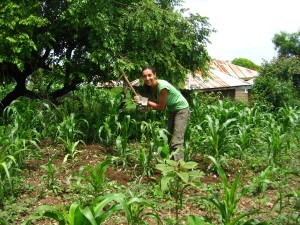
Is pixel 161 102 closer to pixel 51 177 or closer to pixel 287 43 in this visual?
pixel 51 177

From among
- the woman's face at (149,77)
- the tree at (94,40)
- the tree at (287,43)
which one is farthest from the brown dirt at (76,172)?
the tree at (287,43)

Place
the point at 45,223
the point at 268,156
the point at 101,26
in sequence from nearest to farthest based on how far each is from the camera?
1. the point at 45,223
2. the point at 268,156
3. the point at 101,26

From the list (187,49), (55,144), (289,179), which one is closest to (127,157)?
(55,144)

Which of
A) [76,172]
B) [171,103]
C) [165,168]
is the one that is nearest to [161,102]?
[171,103]

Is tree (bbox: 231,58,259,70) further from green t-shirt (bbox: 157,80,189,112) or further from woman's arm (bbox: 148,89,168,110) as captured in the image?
woman's arm (bbox: 148,89,168,110)

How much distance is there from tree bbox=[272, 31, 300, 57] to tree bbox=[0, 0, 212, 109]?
89.8 ft

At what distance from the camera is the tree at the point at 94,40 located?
5.75m

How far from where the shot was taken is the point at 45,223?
128 inches

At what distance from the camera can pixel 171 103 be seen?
464cm

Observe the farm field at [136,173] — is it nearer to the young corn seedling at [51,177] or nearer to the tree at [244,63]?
the young corn seedling at [51,177]

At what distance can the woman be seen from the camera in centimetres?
439

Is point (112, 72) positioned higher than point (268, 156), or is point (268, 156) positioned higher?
point (112, 72)

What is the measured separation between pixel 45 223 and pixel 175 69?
429cm

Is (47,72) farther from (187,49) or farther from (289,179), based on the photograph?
(289,179)
